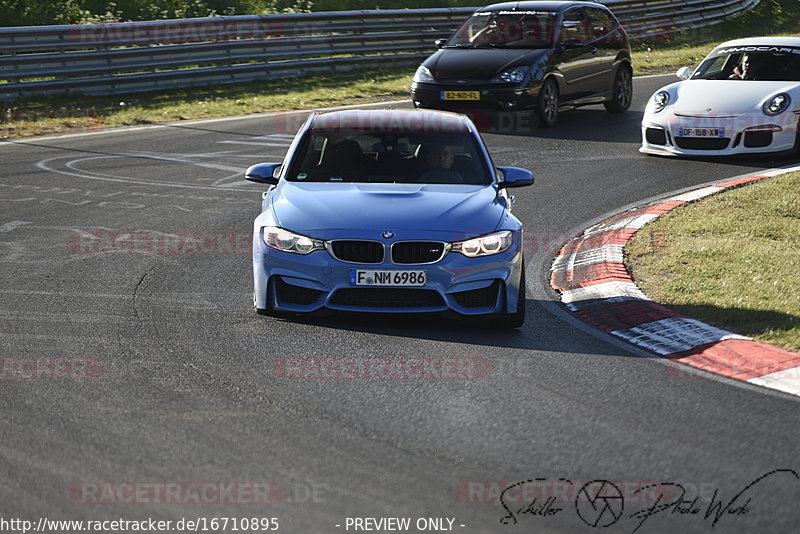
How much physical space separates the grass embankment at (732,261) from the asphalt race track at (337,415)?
2.86ft

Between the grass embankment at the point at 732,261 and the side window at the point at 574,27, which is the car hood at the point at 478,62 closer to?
the side window at the point at 574,27

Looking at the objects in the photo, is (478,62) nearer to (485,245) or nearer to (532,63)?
(532,63)

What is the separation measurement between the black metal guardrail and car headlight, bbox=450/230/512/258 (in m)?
13.1

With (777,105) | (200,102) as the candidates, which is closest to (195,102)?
(200,102)

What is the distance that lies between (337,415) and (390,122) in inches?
136

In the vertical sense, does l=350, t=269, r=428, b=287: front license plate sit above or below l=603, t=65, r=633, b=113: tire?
above

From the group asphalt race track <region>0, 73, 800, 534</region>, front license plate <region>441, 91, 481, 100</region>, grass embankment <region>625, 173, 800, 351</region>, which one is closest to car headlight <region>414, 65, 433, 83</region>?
front license plate <region>441, 91, 481, 100</region>

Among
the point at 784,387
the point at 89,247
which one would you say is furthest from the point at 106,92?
the point at 784,387

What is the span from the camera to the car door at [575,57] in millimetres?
17844

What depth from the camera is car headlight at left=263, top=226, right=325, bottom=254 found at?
757 centimetres

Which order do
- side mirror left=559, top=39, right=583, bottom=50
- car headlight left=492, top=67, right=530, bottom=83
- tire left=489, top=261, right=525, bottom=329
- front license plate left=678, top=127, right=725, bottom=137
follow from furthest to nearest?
side mirror left=559, top=39, right=583, bottom=50 → car headlight left=492, top=67, right=530, bottom=83 → front license plate left=678, top=127, right=725, bottom=137 → tire left=489, top=261, right=525, bottom=329

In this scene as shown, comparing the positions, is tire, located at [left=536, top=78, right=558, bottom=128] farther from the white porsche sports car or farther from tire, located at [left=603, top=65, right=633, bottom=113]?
the white porsche sports car
